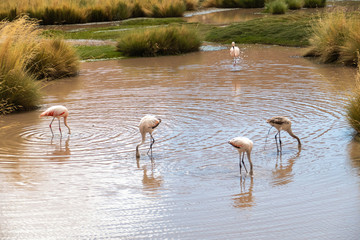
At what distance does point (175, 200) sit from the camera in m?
6.44

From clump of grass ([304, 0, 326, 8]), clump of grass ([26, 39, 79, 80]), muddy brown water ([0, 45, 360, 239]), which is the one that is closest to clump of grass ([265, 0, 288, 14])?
clump of grass ([304, 0, 326, 8])

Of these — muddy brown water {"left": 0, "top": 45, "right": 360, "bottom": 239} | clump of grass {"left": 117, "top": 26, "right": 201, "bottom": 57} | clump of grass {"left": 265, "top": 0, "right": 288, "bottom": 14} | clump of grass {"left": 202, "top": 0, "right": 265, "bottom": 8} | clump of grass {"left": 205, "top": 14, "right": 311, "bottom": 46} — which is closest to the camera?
muddy brown water {"left": 0, "top": 45, "right": 360, "bottom": 239}

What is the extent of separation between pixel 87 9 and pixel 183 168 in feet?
86.1

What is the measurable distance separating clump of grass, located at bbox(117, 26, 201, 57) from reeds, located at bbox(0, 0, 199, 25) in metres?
11.4

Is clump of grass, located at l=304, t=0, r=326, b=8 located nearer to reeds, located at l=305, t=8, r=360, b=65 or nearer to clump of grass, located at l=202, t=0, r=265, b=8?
clump of grass, located at l=202, t=0, r=265, b=8

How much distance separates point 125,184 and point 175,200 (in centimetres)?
90

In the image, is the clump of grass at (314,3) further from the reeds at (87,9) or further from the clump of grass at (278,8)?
the reeds at (87,9)

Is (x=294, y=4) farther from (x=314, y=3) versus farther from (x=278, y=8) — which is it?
(x=278, y=8)

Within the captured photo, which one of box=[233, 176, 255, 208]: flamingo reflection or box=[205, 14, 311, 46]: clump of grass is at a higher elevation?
box=[205, 14, 311, 46]: clump of grass

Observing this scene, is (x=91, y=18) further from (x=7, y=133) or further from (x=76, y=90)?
(x=7, y=133)

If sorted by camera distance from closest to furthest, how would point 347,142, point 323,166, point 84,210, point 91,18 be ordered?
point 84,210 < point 323,166 < point 347,142 < point 91,18

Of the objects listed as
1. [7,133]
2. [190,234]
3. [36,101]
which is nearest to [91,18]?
[36,101]

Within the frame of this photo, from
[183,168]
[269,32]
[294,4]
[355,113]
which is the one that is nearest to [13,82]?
[183,168]

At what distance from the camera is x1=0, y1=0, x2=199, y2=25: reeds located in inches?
1233
